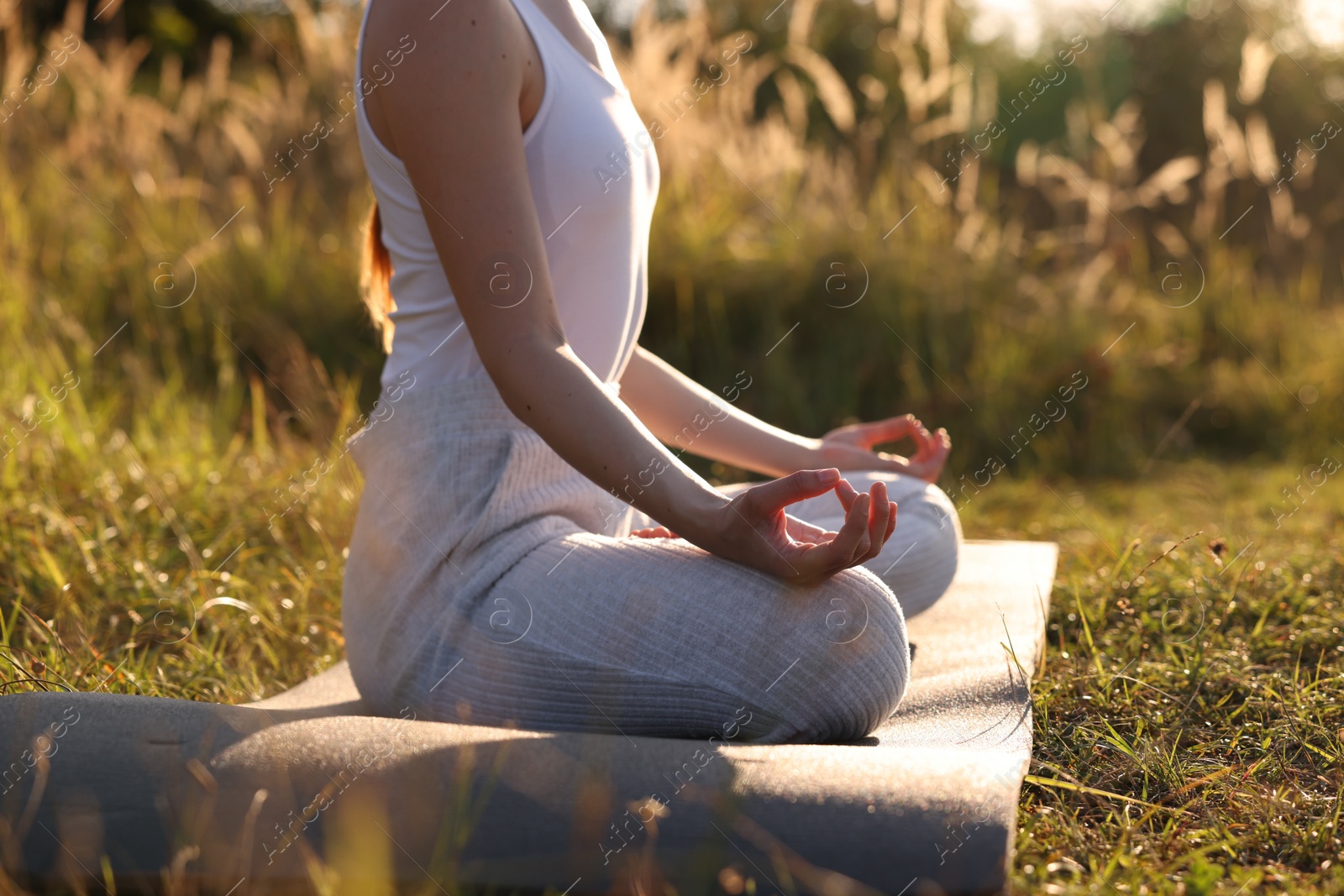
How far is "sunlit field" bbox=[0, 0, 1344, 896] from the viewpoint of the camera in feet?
4.83

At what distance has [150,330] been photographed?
3.22 m

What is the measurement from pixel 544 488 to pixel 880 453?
703 millimetres

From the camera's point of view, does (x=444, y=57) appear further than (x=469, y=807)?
Yes

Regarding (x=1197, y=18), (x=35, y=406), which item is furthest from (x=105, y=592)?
(x=1197, y=18)

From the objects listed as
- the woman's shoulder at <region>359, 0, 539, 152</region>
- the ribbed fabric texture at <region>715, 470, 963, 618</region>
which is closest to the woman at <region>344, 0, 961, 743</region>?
the woman's shoulder at <region>359, 0, 539, 152</region>

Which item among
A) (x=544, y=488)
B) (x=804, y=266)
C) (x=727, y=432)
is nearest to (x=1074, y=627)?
(x=727, y=432)

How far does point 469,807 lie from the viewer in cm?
104

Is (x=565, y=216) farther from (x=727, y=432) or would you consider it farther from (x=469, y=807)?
(x=469, y=807)

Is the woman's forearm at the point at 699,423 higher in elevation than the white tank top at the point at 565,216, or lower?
lower

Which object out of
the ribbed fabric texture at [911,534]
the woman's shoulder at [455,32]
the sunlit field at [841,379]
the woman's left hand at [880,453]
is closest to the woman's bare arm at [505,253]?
the woman's shoulder at [455,32]

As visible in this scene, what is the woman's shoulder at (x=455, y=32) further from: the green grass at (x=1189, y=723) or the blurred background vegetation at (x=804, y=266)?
the blurred background vegetation at (x=804, y=266)

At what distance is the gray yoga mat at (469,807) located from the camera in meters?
0.98

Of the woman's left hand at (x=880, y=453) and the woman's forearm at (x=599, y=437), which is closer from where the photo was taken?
the woman's forearm at (x=599, y=437)

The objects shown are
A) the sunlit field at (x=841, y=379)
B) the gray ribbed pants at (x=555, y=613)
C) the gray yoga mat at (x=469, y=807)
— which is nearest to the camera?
the gray yoga mat at (x=469, y=807)
